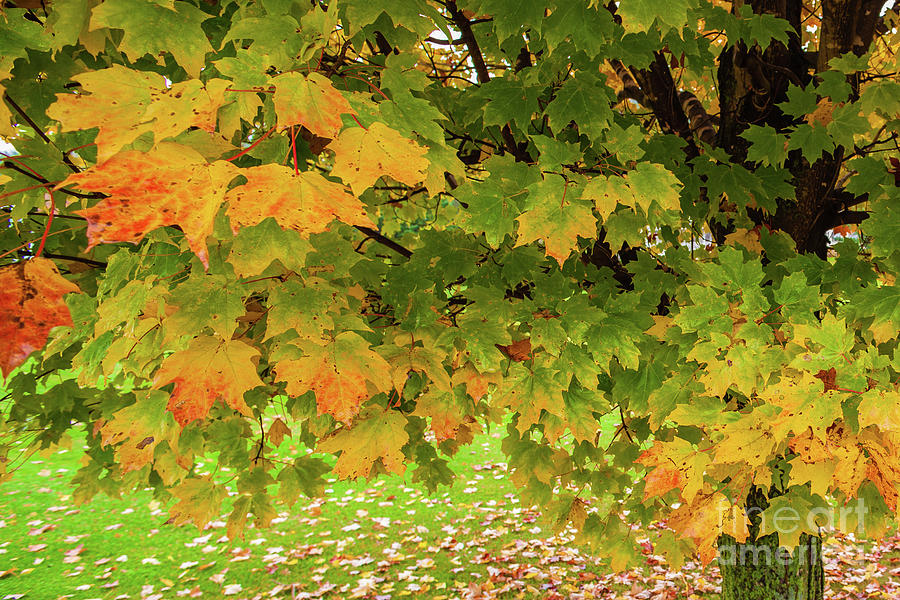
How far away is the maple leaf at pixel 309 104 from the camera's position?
4.06 feet

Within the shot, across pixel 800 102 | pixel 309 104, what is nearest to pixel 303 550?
pixel 309 104

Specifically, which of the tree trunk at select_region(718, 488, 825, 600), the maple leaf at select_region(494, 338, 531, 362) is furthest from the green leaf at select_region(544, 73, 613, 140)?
the tree trunk at select_region(718, 488, 825, 600)

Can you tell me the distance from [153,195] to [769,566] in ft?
14.7

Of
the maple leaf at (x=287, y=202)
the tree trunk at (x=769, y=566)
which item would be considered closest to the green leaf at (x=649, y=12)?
the maple leaf at (x=287, y=202)

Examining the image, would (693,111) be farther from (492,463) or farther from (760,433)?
(492,463)

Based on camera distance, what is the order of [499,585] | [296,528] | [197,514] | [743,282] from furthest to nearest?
[296,528] < [499,585] < [197,514] < [743,282]

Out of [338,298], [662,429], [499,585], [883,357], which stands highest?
[338,298]

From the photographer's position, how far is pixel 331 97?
1297 millimetres

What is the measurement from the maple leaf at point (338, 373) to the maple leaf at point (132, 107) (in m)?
0.78

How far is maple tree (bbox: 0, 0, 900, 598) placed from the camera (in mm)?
1316

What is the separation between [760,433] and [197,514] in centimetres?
282

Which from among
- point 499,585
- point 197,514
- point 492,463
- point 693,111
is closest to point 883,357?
point 693,111

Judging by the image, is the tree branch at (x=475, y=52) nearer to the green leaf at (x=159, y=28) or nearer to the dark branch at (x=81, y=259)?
the green leaf at (x=159, y=28)

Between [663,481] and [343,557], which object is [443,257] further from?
[343,557]
